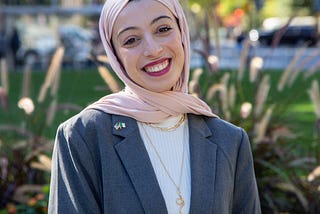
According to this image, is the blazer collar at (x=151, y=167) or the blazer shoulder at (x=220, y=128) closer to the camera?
the blazer collar at (x=151, y=167)

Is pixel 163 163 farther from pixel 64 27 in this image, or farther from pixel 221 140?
pixel 64 27

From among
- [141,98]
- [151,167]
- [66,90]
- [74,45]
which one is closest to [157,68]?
[141,98]

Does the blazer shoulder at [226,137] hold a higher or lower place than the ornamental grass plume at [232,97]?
lower

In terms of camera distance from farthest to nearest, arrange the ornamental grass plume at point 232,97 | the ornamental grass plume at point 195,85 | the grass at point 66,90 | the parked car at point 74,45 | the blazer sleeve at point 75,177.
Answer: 1. the parked car at point 74,45
2. the grass at point 66,90
3. the ornamental grass plume at point 232,97
4. the ornamental grass plume at point 195,85
5. the blazer sleeve at point 75,177

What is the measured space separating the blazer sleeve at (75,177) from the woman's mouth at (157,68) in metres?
0.31

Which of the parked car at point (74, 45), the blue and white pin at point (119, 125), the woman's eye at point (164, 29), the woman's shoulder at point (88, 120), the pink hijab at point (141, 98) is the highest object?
the parked car at point (74, 45)

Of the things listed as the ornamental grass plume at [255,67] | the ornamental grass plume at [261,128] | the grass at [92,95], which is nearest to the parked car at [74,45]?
the grass at [92,95]

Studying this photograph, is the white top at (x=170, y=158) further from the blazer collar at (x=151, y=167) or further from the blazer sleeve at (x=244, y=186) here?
the blazer sleeve at (x=244, y=186)

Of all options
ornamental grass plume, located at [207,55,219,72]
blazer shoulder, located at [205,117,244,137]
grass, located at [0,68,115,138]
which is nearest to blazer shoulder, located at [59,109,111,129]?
blazer shoulder, located at [205,117,244,137]

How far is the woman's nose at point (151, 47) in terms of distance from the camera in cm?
253

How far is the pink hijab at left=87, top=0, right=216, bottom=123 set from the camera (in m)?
2.58

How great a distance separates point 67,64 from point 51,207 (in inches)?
908

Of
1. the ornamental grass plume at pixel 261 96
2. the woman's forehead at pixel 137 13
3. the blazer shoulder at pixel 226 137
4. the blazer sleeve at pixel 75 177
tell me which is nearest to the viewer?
the blazer sleeve at pixel 75 177

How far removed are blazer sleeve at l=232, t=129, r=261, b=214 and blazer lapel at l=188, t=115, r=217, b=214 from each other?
0.38ft
